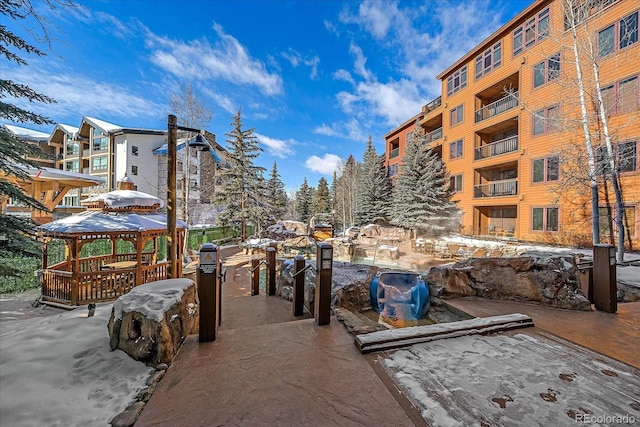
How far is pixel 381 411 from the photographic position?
2072 millimetres

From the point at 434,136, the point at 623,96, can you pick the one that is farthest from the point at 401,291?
the point at 434,136

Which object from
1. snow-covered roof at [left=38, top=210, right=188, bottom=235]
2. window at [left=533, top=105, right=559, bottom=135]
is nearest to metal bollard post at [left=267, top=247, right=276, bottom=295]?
snow-covered roof at [left=38, top=210, right=188, bottom=235]

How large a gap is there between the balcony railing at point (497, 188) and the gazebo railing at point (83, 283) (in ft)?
59.1

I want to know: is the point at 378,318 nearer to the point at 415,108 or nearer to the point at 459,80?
the point at 459,80

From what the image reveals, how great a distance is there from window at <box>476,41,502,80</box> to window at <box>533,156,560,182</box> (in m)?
7.02

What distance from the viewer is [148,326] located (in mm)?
2898

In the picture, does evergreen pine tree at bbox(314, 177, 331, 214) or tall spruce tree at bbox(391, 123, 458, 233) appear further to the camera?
evergreen pine tree at bbox(314, 177, 331, 214)

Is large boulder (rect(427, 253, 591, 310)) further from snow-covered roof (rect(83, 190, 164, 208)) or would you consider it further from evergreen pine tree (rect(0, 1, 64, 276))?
snow-covered roof (rect(83, 190, 164, 208))

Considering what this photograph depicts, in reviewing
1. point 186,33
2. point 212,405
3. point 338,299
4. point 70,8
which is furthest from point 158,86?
point 212,405

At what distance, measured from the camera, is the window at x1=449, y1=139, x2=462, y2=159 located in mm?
18609

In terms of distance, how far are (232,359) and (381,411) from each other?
1.70 metres

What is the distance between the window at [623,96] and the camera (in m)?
10.3

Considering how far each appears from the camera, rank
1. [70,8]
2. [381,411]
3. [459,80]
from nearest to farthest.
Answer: [381,411]
[70,8]
[459,80]

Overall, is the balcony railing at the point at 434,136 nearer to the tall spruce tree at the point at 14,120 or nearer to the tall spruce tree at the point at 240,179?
the tall spruce tree at the point at 240,179
